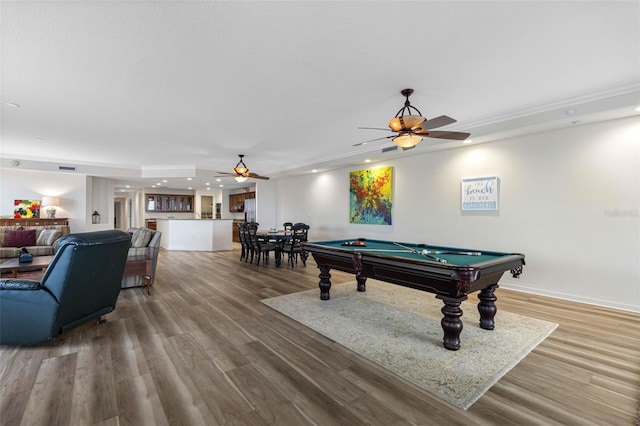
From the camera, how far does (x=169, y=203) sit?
12.7 meters

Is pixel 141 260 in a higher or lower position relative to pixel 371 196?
lower

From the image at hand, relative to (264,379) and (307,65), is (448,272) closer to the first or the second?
(264,379)

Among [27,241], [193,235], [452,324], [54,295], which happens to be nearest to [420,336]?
[452,324]

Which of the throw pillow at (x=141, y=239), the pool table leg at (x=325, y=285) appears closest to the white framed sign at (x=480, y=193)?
the pool table leg at (x=325, y=285)

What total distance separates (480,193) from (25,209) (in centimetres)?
1057

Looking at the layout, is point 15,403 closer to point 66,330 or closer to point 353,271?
point 66,330

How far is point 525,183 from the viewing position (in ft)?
14.9

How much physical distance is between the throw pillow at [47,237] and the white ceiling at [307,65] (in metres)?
2.20

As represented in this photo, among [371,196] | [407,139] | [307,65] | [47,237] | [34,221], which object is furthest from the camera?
[34,221]

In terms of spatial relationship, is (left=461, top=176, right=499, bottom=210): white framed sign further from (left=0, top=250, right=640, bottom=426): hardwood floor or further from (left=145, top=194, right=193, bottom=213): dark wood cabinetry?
(left=145, top=194, right=193, bottom=213): dark wood cabinetry

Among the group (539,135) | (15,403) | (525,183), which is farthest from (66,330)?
(539,135)

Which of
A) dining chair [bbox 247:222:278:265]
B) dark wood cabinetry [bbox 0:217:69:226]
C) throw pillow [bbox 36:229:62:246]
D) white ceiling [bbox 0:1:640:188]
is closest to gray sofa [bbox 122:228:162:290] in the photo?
white ceiling [bbox 0:1:640:188]

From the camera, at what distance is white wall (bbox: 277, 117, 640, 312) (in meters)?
3.73

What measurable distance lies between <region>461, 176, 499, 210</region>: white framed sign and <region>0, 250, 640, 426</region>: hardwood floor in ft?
6.81
